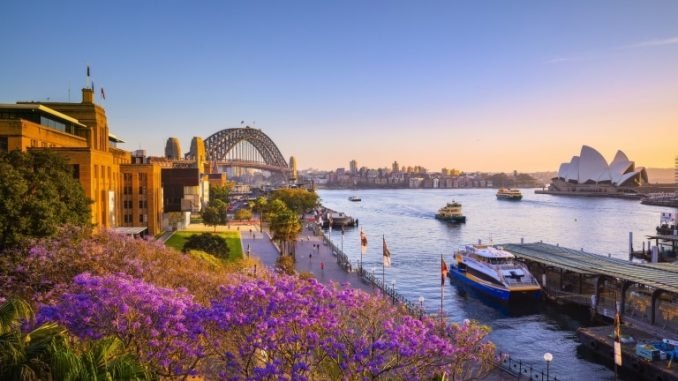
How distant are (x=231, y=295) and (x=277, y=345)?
2066mm

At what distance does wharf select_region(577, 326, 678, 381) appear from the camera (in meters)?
27.1

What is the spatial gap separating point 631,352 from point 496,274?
57.8 feet

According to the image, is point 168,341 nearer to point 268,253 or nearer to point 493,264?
point 493,264

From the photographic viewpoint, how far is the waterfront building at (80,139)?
131 feet

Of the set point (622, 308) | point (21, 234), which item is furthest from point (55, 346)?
point (622, 308)

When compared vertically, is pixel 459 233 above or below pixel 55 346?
below

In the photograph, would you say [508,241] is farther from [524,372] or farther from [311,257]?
[524,372]

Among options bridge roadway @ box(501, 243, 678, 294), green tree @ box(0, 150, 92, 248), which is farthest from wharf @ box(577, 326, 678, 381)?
green tree @ box(0, 150, 92, 248)

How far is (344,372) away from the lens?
13.0m

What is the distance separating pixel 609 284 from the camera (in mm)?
42344

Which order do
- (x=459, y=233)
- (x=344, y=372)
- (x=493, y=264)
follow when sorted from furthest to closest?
1. (x=459, y=233)
2. (x=493, y=264)
3. (x=344, y=372)

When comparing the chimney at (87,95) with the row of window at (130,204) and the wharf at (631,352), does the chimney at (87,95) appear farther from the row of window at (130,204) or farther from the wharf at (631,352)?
the wharf at (631,352)

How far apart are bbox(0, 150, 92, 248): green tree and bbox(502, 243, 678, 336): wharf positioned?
33.3 m

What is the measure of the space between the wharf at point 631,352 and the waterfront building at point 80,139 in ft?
102
